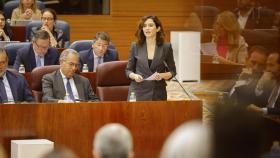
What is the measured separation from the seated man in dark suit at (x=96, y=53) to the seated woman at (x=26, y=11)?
260 centimetres

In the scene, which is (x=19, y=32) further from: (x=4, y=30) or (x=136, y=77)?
(x=136, y=77)

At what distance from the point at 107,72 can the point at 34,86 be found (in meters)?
0.79

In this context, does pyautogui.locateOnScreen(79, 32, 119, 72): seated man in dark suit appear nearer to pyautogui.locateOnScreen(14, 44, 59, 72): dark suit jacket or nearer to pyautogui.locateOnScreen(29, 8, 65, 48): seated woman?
pyautogui.locateOnScreen(14, 44, 59, 72): dark suit jacket

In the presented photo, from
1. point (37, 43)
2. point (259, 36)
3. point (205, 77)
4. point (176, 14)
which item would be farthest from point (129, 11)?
point (37, 43)

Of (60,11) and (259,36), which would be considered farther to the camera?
(60,11)

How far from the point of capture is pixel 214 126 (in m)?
1.73

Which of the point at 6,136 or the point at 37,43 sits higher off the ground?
the point at 37,43

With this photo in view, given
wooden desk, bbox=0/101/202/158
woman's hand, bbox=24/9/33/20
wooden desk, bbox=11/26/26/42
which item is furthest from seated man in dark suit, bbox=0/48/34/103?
woman's hand, bbox=24/9/33/20

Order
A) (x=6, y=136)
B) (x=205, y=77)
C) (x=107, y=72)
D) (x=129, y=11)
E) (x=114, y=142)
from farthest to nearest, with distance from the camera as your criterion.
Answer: (x=129, y=11) < (x=205, y=77) < (x=107, y=72) < (x=6, y=136) < (x=114, y=142)

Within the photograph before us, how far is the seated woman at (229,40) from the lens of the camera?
390 inches

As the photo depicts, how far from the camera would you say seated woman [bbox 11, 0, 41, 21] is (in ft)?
35.3

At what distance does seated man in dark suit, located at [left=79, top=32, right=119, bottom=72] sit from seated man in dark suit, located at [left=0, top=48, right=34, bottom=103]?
66.4 inches

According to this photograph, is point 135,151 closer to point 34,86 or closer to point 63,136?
point 63,136

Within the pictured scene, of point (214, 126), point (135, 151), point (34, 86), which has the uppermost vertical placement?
point (214, 126)
